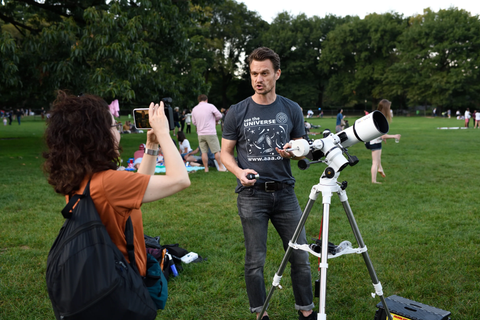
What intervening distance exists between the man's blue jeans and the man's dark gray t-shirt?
0.41 feet

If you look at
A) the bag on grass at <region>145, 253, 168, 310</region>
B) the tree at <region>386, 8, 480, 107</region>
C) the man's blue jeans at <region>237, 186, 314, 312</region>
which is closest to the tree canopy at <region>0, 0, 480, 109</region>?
the tree at <region>386, 8, 480, 107</region>

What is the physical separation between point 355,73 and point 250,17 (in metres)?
18.9

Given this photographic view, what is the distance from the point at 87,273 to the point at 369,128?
1847 millimetres

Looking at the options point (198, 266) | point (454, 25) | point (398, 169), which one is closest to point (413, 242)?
point (198, 266)

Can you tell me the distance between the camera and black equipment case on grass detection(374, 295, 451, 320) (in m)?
2.94

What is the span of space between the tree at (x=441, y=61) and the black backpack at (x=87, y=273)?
5818 cm

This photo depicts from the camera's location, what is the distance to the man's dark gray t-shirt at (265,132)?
123 inches

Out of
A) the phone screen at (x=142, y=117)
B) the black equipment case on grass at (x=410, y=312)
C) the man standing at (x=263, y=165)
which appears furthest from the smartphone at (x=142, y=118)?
the black equipment case on grass at (x=410, y=312)

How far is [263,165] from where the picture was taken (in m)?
3.13

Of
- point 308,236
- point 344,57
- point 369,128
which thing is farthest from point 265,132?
point 344,57

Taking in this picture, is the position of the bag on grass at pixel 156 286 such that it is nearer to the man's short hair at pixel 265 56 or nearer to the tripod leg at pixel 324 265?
the tripod leg at pixel 324 265

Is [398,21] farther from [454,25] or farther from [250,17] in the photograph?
[250,17]

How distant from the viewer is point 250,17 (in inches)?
2482

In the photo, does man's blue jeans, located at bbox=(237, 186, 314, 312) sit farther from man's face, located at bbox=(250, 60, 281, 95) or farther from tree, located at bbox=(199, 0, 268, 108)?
tree, located at bbox=(199, 0, 268, 108)
